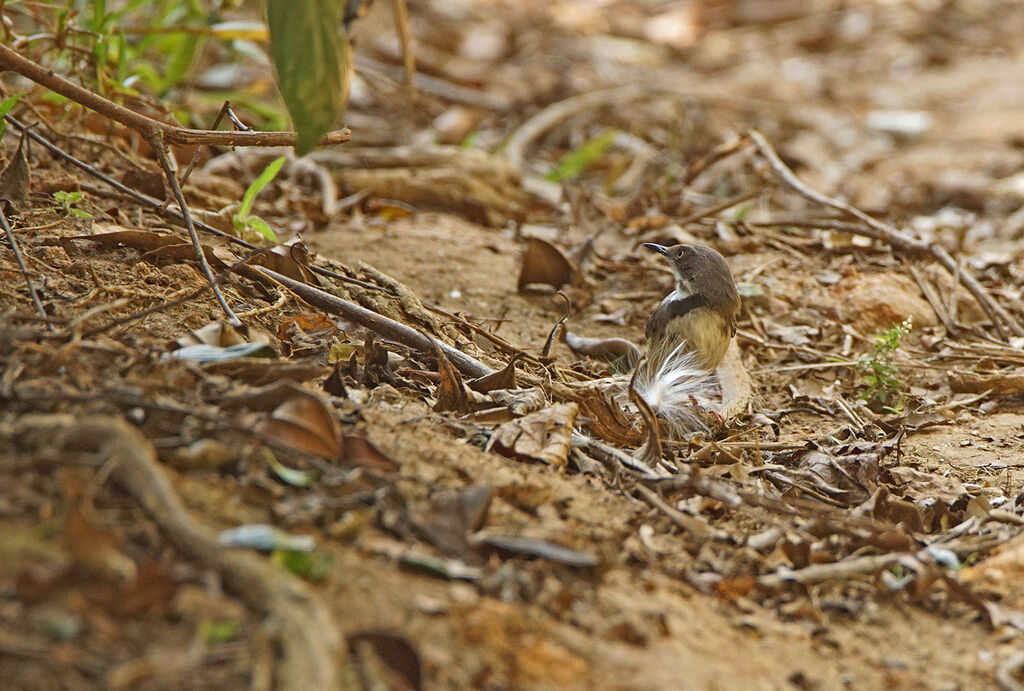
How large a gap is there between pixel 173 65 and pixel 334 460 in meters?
4.07

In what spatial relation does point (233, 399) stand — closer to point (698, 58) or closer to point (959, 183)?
point (959, 183)

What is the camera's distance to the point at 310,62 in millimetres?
2330

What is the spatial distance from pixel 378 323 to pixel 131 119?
0.96m

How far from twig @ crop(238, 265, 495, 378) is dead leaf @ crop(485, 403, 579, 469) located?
0.32 m

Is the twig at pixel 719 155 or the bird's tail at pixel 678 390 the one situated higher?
the twig at pixel 719 155

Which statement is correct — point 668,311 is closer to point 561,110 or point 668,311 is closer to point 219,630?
point 219,630

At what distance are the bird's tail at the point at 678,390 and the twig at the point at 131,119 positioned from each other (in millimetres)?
1422

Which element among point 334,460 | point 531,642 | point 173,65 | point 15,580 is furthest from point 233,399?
point 173,65

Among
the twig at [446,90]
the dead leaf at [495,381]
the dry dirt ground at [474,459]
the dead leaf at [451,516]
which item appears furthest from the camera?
the twig at [446,90]

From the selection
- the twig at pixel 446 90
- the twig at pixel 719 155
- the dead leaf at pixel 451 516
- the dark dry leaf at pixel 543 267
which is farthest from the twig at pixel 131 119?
the twig at pixel 446 90

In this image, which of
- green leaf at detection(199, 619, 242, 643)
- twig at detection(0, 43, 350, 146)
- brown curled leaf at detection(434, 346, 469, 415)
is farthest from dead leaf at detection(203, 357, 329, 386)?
green leaf at detection(199, 619, 242, 643)

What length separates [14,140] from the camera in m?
4.09

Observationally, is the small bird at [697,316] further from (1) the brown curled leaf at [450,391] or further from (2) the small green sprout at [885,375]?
(1) the brown curled leaf at [450,391]

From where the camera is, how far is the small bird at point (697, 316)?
13.7 ft
